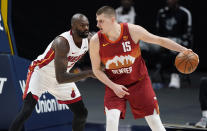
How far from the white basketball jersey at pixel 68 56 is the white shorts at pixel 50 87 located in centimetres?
7

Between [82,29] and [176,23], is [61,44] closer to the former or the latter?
[82,29]

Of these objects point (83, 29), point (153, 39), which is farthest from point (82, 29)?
point (153, 39)

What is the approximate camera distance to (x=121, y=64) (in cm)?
500

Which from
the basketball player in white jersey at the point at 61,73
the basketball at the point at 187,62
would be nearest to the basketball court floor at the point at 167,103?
the basketball player in white jersey at the point at 61,73

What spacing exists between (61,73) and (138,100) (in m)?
0.98

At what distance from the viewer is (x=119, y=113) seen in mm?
4992

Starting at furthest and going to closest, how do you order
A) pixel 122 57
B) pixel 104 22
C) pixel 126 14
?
pixel 126 14
pixel 122 57
pixel 104 22

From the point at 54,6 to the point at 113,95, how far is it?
1047 cm

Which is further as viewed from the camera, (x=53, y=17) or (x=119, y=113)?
(x=53, y=17)

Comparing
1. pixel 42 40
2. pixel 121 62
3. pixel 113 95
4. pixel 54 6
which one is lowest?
pixel 42 40

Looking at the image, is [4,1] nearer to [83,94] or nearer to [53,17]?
[83,94]

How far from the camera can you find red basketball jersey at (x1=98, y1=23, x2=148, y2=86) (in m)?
4.98

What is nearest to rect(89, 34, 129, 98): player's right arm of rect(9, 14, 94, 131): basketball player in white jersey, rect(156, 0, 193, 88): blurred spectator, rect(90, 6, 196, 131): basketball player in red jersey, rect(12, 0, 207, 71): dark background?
rect(90, 6, 196, 131): basketball player in red jersey

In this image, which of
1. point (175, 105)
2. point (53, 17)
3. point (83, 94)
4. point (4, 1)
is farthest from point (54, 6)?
point (4, 1)
